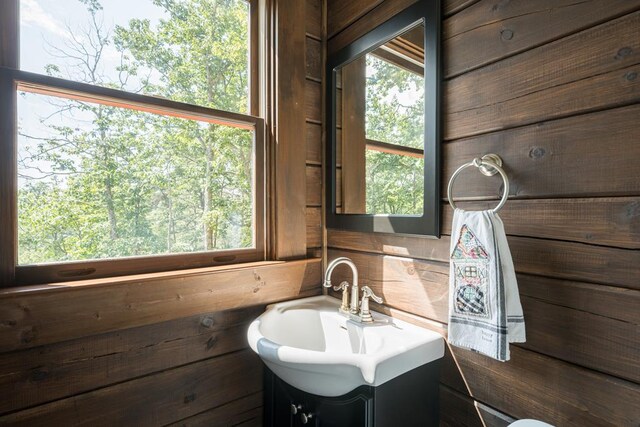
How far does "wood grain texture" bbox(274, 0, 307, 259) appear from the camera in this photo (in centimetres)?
→ 137

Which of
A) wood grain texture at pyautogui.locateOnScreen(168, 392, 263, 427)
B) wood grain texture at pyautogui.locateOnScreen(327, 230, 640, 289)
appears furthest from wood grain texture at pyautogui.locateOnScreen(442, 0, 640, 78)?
wood grain texture at pyautogui.locateOnScreen(168, 392, 263, 427)

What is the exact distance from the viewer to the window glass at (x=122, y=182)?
99 cm

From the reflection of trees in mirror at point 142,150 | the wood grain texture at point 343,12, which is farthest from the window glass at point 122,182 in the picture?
the wood grain texture at point 343,12

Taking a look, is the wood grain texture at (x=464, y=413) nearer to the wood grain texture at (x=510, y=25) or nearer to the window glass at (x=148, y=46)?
the wood grain texture at (x=510, y=25)

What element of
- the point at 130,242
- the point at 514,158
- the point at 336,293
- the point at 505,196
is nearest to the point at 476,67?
the point at 514,158

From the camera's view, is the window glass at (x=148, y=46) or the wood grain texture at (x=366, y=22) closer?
the window glass at (x=148, y=46)

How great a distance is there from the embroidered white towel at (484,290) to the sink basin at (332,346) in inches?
6.2

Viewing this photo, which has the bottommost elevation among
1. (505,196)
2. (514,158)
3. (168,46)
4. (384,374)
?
(384,374)

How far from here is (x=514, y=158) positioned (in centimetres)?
87

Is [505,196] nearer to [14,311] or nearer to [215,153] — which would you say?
[215,153]

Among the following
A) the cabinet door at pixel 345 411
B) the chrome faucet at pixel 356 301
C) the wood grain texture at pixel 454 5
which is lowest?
the cabinet door at pixel 345 411

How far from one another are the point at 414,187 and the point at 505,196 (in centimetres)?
34

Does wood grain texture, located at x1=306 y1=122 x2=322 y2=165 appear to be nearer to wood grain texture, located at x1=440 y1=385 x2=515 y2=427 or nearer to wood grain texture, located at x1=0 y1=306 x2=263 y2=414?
wood grain texture, located at x1=0 y1=306 x2=263 y2=414

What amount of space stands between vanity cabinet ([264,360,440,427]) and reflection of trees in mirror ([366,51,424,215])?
524 millimetres
